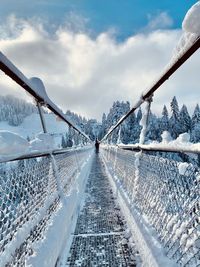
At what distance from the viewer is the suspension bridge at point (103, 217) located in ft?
5.44

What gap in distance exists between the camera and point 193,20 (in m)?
1.33

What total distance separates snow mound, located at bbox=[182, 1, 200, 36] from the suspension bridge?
0.16m

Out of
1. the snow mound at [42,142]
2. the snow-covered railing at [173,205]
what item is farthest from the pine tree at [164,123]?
the snow mound at [42,142]

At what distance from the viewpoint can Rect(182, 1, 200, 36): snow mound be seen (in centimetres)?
129

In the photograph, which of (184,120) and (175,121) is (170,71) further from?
(175,121)

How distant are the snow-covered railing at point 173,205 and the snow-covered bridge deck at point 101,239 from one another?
0.31 meters

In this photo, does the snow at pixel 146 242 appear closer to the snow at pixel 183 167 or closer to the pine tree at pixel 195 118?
the snow at pixel 183 167

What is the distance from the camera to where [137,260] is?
2.40m

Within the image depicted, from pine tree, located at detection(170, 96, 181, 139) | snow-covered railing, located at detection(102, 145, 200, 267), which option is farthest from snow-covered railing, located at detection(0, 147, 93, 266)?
pine tree, located at detection(170, 96, 181, 139)

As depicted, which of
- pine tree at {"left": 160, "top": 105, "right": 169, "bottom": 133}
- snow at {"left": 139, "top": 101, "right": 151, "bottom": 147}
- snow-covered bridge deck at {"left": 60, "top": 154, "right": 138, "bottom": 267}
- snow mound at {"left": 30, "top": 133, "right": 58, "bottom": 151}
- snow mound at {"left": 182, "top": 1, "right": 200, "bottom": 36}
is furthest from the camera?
pine tree at {"left": 160, "top": 105, "right": 169, "bottom": 133}

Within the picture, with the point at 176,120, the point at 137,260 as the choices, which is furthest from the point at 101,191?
the point at 137,260

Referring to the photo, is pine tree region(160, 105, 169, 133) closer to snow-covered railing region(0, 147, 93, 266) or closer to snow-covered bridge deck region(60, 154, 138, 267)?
snow-covered bridge deck region(60, 154, 138, 267)

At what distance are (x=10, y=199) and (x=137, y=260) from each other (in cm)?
112

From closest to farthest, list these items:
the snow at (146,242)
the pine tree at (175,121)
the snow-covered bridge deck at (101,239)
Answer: the snow at (146,242) → the snow-covered bridge deck at (101,239) → the pine tree at (175,121)
